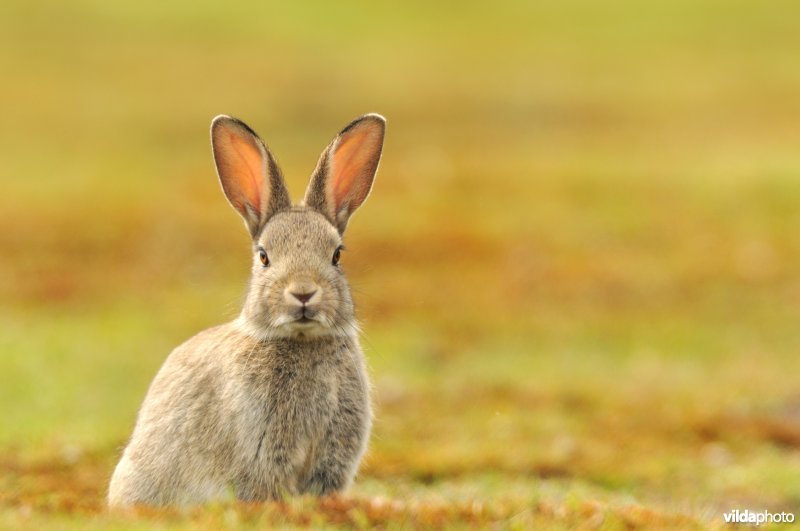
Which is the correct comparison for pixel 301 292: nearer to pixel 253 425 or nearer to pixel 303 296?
pixel 303 296

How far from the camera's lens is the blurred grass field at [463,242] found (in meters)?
14.7

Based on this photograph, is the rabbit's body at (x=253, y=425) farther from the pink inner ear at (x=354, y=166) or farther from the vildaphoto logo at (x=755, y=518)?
the vildaphoto logo at (x=755, y=518)

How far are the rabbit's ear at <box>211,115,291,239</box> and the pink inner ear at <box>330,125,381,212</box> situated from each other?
432 mm

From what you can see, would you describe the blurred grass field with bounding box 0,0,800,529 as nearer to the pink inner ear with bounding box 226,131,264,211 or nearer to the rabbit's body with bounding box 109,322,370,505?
the rabbit's body with bounding box 109,322,370,505

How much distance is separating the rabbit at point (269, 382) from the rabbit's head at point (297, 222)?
→ 11 millimetres

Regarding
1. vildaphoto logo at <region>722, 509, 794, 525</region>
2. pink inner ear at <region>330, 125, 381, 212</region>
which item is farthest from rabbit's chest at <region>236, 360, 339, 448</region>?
vildaphoto logo at <region>722, 509, 794, 525</region>

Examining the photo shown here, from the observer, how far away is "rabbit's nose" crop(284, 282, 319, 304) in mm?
9180

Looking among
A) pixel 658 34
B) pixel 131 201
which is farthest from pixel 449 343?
pixel 658 34

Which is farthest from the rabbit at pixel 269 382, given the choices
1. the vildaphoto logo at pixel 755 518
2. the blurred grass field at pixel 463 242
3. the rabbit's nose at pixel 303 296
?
the vildaphoto logo at pixel 755 518

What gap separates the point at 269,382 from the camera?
953 cm

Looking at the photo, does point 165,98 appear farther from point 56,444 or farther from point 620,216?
point 56,444

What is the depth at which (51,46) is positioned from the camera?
58.0 m

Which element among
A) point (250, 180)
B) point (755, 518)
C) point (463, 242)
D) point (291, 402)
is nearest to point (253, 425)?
point (291, 402)

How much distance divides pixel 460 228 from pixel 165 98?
24.4m
